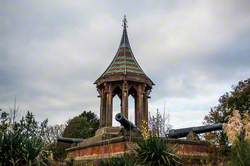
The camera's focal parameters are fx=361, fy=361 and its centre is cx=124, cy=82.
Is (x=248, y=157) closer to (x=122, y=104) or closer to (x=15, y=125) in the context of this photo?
(x=15, y=125)

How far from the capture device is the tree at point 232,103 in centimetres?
2728

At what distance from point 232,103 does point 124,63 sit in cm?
1058

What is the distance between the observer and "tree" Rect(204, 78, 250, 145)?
89.5ft

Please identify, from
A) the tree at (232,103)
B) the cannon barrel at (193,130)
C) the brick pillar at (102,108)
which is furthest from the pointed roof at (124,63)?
the tree at (232,103)

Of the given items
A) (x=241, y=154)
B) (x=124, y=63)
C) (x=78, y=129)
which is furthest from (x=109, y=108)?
(x=78, y=129)

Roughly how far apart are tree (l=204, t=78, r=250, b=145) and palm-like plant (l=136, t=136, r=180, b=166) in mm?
16111

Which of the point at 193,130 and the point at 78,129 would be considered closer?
the point at 193,130

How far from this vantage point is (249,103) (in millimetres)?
27062

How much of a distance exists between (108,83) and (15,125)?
31.6 feet

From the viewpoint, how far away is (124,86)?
68.5 ft

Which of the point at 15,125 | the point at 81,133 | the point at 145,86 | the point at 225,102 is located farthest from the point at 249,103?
the point at 15,125

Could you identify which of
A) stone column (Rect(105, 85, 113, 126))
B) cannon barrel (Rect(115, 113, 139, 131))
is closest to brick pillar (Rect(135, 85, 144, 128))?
stone column (Rect(105, 85, 113, 126))

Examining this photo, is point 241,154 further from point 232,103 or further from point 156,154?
point 232,103

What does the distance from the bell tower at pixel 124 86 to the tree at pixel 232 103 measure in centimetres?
795
